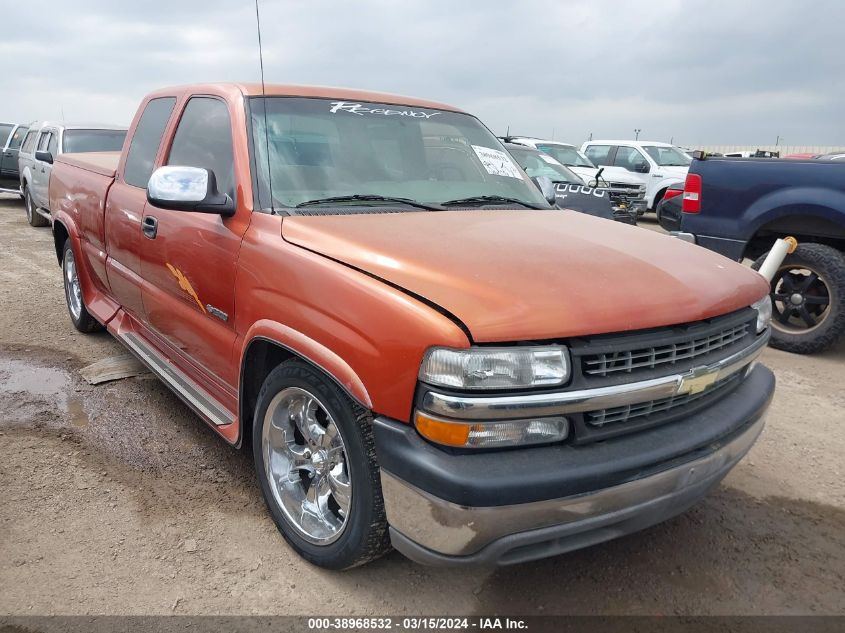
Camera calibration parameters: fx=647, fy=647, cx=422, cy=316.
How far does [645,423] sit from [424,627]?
3.41 feet

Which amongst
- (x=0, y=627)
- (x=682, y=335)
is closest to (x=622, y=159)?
(x=682, y=335)

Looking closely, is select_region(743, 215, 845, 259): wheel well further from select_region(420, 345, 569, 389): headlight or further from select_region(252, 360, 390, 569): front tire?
select_region(252, 360, 390, 569): front tire

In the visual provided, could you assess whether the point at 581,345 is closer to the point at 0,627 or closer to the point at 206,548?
the point at 206,548

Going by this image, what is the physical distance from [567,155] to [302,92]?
1237 cm

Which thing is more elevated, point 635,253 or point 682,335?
point 635,253

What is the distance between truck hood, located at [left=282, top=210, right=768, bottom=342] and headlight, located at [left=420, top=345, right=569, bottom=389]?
5 cm

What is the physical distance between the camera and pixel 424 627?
225 centimetres

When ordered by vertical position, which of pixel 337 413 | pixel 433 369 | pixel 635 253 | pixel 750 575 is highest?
pixel 635 253

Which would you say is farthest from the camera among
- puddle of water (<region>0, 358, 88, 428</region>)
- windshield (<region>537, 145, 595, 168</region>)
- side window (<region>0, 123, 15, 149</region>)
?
side window (<region>0, 123, 15, 149</region>)

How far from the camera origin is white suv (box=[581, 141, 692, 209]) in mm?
14406

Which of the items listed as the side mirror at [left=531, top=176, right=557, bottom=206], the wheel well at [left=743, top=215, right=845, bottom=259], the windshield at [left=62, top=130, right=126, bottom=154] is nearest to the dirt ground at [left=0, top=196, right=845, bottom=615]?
the side mirror at [left=531, top=176, right=557, bottom=206]

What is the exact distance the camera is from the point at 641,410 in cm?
213

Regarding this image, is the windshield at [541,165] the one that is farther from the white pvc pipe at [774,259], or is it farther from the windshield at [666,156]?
the windshield at [666,156]

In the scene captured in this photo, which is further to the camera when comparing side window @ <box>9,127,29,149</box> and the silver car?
side window @ <box>9,127,29,149</box>
